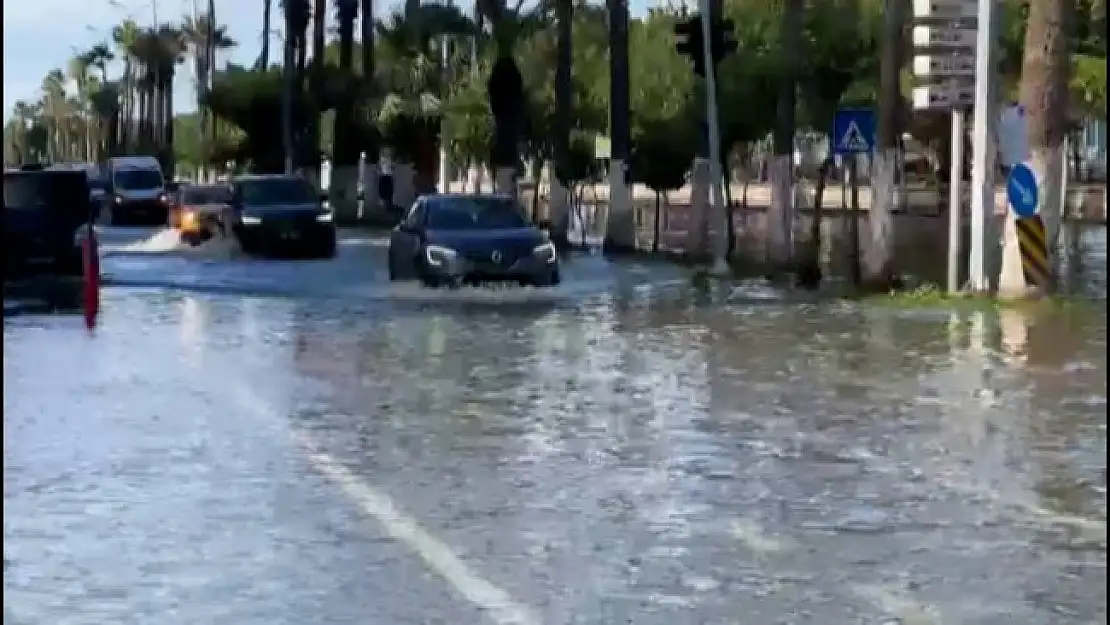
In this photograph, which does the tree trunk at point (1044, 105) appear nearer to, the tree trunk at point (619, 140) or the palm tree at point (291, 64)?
the tree trunk at point (619, 140)

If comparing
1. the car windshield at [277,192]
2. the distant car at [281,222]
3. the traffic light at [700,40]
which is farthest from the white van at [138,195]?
the traffic light at [700,40]

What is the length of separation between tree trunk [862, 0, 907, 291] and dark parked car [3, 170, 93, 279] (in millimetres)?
10830

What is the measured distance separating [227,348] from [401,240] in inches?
434

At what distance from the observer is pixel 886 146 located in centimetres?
3156

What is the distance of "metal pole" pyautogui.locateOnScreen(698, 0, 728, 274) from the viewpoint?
3566 centimetres

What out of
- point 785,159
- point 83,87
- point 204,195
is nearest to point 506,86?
point 204,195

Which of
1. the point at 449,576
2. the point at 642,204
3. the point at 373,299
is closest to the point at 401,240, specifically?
the point at 373,299

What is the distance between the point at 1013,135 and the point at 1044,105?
3.59 ft

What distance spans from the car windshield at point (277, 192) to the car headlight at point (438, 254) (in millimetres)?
13667

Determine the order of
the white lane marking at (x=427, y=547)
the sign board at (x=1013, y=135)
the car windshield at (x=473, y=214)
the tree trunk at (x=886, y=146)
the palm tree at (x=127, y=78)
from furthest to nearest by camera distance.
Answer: the palm tree at (x=127, y=78) < the car windshield at (x=473, y=214) < the tree trunk at (x=886, y=146) < the sign board at (x=1013, y=135) < the white lane marking at (x=427, y=547)

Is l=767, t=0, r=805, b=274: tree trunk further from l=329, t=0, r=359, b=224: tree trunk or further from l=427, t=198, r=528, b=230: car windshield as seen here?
l=329, t=0, r=359, b=224: tree trunk

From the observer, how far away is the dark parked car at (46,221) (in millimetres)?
32812

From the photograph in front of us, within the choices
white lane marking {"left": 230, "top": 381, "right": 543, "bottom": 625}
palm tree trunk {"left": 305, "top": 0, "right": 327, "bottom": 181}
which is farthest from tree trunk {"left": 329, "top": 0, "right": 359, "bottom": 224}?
white lane marking {"left": 230, "top": 381, "right": 543, "bottom": 625}

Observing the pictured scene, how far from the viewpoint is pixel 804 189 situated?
8512 centimetres
